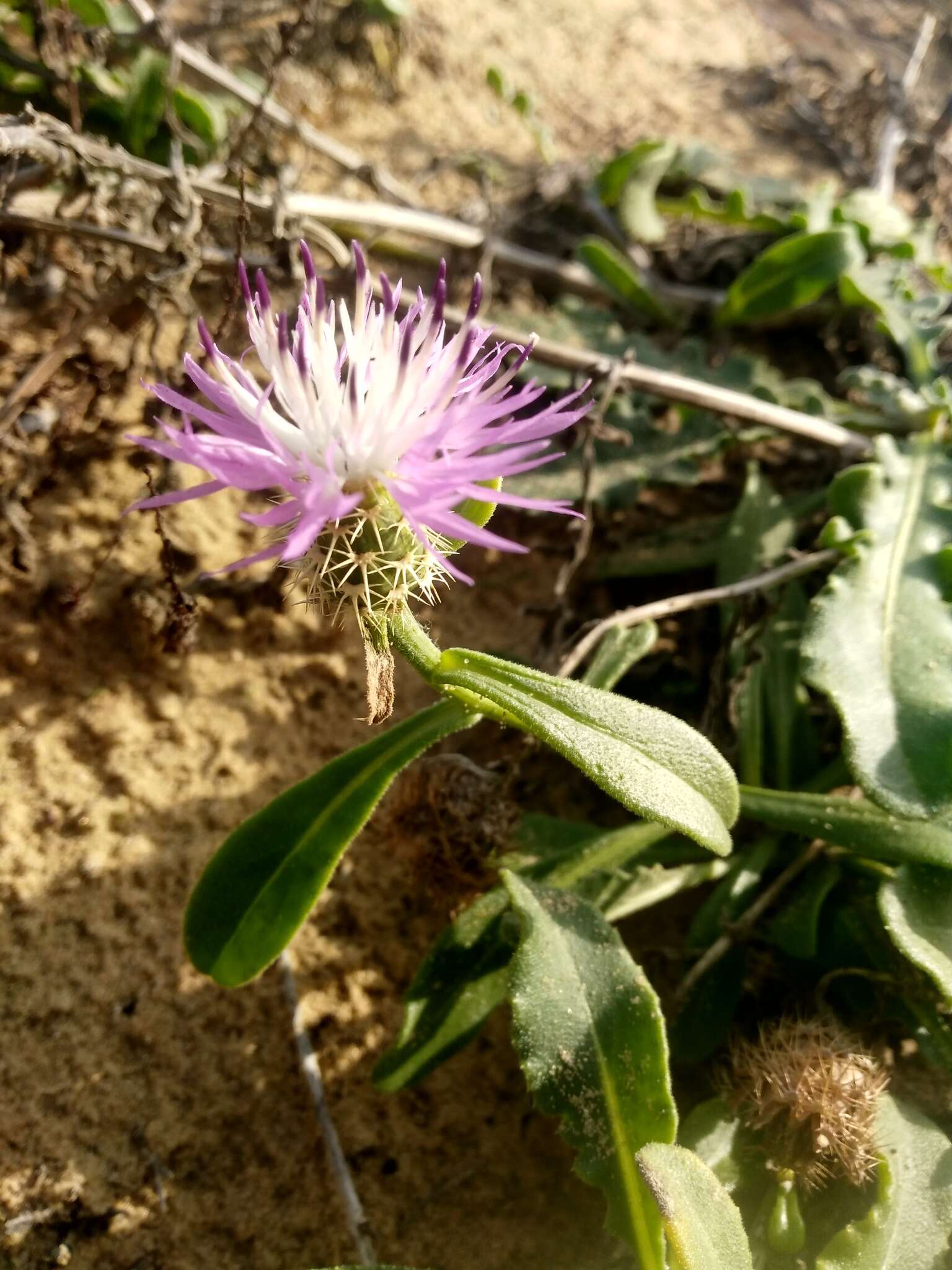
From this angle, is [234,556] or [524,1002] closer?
[524,1002]

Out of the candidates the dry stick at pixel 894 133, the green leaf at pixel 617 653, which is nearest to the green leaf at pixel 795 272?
the dry stick at pixel 894 133

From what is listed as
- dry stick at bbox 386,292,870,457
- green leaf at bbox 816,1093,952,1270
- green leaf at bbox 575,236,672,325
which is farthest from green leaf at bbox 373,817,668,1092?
green leaf at bbox 575,236,672,325

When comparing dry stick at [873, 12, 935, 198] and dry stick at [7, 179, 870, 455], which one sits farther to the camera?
dry stick at [873, 12, 935, 198]

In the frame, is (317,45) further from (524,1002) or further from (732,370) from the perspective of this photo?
(524,1002)

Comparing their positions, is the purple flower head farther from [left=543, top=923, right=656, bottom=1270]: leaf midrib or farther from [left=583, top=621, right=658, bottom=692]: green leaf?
[left=543, top=923, right=656, bottom=1270]: leaf midrib

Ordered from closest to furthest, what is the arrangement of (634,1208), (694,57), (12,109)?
(634,1208), (12,109), (694,57)

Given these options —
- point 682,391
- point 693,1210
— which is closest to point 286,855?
point 693,1210

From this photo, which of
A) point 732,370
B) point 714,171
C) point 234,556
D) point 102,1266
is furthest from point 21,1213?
point 714,171

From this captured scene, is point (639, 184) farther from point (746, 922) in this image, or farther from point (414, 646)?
point (746, 922)
